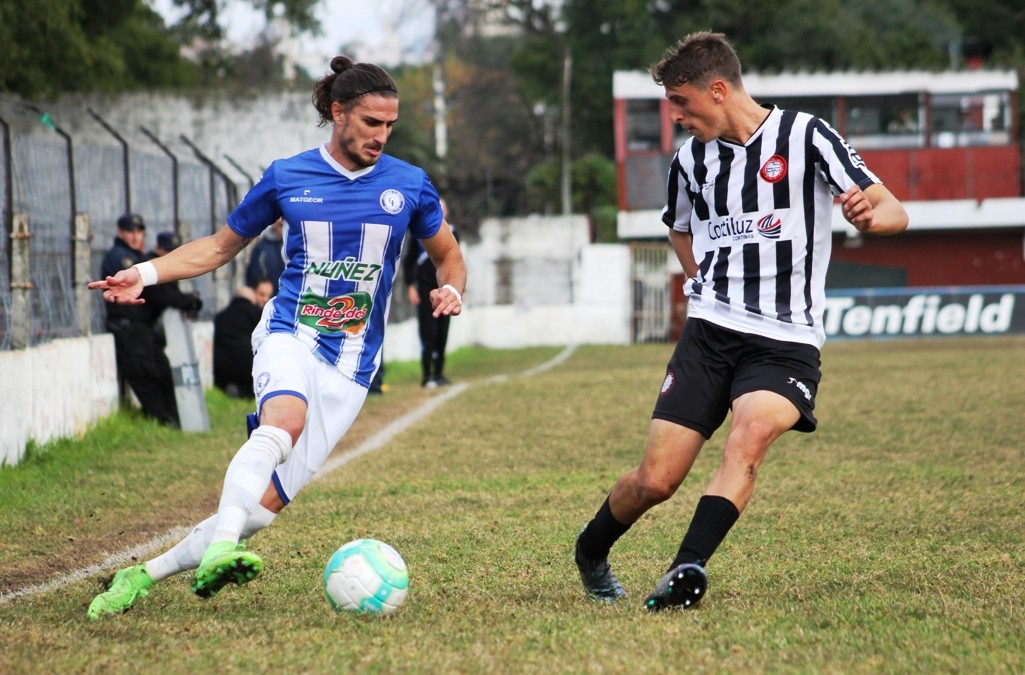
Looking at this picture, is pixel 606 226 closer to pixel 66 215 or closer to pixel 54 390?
pixel 66 215

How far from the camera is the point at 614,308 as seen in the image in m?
35.6

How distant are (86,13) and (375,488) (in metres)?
15.4

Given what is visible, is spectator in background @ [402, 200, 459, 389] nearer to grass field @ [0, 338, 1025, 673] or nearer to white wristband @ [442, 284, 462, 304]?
grass field @ [0, 338, 1025, 673]

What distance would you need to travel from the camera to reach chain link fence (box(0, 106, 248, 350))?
10.6m

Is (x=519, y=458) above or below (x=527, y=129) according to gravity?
below

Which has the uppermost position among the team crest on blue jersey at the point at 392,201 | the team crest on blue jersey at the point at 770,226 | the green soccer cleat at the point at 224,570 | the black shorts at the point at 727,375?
the team crest on blue jersey at the point at 392,201

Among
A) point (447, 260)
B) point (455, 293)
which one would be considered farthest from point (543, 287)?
point (455, 293)

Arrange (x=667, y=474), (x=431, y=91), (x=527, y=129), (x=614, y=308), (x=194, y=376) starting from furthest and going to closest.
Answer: (x=431, y=91)
(x=527, y=129)
(x=614, y=308)
(x=194, y=376)
(x=667, y=474)

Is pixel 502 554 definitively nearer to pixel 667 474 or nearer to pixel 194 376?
pixel 667 474

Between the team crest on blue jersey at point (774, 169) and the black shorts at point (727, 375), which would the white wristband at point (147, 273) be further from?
the team crest on blue jersey at point (774, 169)

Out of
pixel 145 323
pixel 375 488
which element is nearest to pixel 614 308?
pixel 145 323

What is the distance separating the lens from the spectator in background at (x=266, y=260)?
14.7m

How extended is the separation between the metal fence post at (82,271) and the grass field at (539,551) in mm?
911

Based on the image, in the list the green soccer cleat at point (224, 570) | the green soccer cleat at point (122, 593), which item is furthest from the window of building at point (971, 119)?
the green soccer cleat at point (224, 570)
